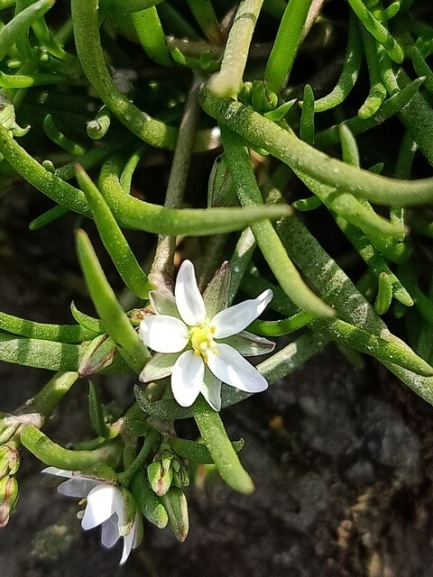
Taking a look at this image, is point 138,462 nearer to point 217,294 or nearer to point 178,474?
point 178,474

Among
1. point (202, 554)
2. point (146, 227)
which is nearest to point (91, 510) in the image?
point (146, 227)

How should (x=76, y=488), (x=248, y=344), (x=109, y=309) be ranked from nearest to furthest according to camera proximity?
(x=109, y=309) < (x=248, y=344) < (x=76, y=488)

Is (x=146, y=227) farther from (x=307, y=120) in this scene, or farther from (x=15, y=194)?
(x=15, y=194)

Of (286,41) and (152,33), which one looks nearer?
(286,41)

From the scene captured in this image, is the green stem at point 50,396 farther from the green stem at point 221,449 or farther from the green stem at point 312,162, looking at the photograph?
the green stem at point 312,162

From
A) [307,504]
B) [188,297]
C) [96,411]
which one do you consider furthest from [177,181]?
[307,504]

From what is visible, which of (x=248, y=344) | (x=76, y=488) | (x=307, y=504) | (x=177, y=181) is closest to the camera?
(x=248, y=344)

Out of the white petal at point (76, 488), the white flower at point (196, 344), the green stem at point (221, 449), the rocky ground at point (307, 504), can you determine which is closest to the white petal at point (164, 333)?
the white flower at point (196, 344)
